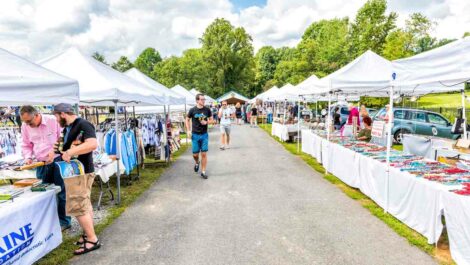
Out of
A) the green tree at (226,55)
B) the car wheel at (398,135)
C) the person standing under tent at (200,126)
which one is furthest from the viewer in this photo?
the green tree at (226,55)

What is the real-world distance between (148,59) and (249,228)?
89803mm

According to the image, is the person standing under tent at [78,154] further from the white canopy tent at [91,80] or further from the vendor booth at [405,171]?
the vendor booth at [405,171]

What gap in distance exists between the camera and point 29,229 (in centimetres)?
337

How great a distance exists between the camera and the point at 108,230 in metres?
4.54

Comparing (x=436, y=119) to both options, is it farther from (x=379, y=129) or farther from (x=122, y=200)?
(x=122, y=200)

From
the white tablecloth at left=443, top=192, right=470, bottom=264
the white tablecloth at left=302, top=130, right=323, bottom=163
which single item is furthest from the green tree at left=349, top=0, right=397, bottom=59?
the white tablecloth at left=443, top=192, right=470, bottom=264

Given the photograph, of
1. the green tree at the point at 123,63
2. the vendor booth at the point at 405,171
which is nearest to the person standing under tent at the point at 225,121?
the vendor booth at the point at 405,171

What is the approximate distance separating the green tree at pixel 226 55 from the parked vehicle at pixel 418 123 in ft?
144

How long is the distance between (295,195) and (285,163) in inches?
135

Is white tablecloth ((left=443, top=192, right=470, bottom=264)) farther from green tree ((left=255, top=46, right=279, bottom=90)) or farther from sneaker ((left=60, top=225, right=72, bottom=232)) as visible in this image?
green tree ((left=255, top=46, right=279, bottom=90))

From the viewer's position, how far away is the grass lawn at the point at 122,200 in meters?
3.71

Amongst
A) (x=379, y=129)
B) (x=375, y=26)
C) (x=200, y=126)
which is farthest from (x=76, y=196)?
(x=375, y=26)

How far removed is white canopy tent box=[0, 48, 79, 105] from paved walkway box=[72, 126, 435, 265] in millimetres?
1994

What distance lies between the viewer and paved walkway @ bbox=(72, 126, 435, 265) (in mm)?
3670
